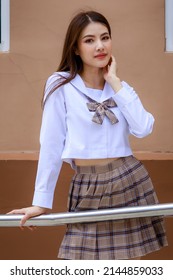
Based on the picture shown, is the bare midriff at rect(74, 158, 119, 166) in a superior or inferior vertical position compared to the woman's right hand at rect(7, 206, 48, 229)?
superior

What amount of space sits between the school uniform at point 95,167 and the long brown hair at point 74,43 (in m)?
0.09

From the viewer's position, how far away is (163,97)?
193 inches

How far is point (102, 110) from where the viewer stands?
317 cm

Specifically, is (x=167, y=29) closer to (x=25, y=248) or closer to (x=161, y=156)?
(x=161, y=156)

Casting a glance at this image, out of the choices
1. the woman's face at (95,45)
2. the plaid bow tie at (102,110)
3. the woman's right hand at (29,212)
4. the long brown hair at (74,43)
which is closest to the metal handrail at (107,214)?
the woman's right hand at (29,212)

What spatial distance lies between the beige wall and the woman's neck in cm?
157

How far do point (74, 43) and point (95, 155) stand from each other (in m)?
0.54

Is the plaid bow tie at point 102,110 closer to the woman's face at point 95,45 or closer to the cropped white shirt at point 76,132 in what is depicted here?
the cropped white shirt at point 76,132

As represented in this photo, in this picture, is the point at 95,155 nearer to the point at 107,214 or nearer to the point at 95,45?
the point at 107,214

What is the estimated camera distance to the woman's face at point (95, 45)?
3234 mm

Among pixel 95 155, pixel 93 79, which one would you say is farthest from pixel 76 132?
pixel 93 79

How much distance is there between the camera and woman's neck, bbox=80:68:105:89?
3307 mm

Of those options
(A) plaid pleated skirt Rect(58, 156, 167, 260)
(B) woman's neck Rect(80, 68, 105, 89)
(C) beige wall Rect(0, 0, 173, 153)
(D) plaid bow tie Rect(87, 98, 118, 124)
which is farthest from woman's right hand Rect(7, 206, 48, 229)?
(C) beige wall Rect(0, 0, 173, 153)

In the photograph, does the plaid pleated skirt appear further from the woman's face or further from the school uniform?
the woman's face
